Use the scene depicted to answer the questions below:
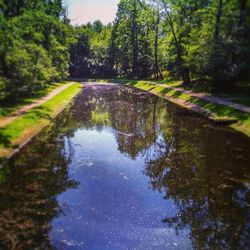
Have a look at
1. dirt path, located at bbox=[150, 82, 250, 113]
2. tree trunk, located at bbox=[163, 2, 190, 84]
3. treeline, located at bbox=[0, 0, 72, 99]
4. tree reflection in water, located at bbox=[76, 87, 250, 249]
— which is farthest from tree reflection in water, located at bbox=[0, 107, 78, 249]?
tree trunk, located at bbox=[163, 2, 190, 84]

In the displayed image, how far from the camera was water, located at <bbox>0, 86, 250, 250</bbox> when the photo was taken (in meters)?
10.4

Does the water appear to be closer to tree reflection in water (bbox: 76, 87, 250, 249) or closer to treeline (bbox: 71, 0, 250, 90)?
tree reflection in water (bbox: 76, 87, 250, 249)

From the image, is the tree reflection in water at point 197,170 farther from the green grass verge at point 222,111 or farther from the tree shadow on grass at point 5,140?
the tree shadow on grass at point 5,140

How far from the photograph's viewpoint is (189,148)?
2095 centimetres

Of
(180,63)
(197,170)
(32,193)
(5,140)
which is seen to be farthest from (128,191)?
(180,63)

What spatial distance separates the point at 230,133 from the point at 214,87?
17.5 metres

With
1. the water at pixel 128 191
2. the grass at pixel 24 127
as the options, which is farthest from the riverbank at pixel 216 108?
the grass at pixel 24 127

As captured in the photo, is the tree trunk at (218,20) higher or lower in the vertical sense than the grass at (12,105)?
higher

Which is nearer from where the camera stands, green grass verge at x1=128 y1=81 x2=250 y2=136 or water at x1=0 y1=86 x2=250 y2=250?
water at x1=0 y1=86 x2=250 y2=250

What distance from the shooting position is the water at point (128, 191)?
1044cm

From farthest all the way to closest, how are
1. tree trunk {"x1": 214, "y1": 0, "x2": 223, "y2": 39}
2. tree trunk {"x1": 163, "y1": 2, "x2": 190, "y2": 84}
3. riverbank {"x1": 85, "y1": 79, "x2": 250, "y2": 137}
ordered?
tree trunk {"x1": 163, "y1": 2, "x2": 190, "y2": 84}, tree trunk {"x1": 214, "y1": 0, "x2": 223, "y2": 39}, riverbank {"x1": 85, "y1": 79, "x2": 250, "y2": 137}

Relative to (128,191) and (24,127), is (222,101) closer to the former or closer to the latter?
(24,127)

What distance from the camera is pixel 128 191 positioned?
1431 centimetres

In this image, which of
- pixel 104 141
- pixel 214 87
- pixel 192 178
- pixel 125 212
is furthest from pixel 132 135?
pixel 214 87
